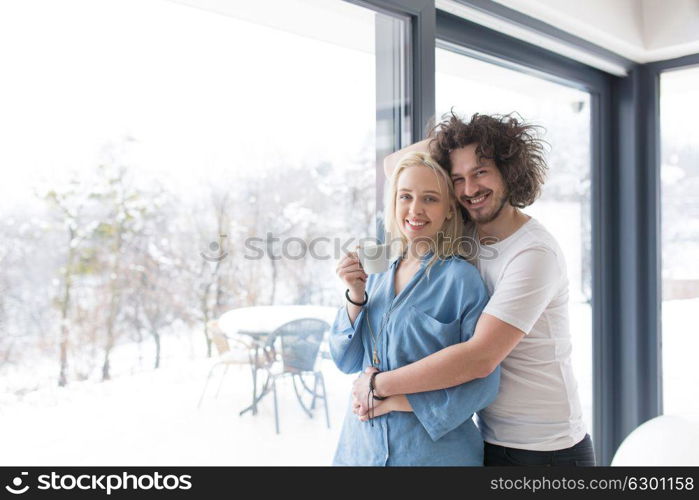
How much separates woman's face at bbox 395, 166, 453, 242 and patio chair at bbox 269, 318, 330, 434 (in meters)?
0.42

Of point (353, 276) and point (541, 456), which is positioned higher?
point (353, 276)

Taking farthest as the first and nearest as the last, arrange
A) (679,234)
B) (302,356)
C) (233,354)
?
(679,234) < (302,356) < (233,354)

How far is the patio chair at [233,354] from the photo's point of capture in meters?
1.35

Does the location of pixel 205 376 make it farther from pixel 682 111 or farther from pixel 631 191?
pixel 682 111

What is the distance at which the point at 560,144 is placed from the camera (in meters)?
2.41

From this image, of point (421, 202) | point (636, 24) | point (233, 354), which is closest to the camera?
point (421, 202)

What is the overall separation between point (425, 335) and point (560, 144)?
154cm

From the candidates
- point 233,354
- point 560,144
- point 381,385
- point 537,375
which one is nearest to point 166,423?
point 233,354

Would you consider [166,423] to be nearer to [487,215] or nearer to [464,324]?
[464,324]

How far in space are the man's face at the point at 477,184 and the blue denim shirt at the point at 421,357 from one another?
0.44ft

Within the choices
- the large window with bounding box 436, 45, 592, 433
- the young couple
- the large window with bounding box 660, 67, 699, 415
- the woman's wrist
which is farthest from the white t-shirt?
the large window with bounding box 660, 67, 699, 415

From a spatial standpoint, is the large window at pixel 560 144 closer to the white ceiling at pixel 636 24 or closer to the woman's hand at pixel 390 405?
the white ceiling at pixel 636 24

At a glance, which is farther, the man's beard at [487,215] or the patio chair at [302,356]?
the patio chair at [302,356]

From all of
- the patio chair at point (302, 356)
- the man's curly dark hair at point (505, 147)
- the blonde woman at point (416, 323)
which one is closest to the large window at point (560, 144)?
the man's curly dark hair at point (505, 147)
